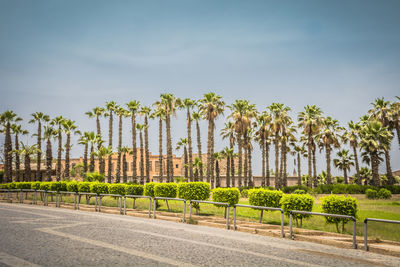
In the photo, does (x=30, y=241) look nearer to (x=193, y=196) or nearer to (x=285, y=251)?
(x=285, y=251)

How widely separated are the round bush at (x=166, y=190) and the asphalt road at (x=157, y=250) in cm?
894

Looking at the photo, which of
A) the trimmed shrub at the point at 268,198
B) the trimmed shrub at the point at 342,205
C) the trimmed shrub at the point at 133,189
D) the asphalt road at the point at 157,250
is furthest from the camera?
the trimmed shrub at the point at 133,189

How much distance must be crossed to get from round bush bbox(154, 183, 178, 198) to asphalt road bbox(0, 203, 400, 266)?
8.94 metres

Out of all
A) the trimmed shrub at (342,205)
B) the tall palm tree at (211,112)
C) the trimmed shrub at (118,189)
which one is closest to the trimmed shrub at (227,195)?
the trimmed shrub at (342,205)

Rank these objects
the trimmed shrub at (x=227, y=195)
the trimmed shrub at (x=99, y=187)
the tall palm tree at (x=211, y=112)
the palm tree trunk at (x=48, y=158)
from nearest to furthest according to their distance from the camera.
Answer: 1. the trimmed shrub at (x=227, y=195)
2. the trimmed shrub at (x=99, y=187)
3. the tall palm tree at (x=211, y=112)
4. the palm tree trunk at (x=48, y=158)

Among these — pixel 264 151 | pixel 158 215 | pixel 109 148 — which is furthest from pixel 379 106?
pixel 158 215

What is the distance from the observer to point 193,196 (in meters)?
19.1

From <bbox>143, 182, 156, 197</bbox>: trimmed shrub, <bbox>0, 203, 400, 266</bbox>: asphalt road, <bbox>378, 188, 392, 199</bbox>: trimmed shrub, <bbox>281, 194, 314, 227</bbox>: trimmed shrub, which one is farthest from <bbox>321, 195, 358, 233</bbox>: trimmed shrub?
<bbox>378, 188, 392, 199</bbox>: trimmed shrub

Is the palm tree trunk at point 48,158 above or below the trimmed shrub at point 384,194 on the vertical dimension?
above

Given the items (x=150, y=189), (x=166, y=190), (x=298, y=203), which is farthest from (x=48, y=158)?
(x=298, y=203)

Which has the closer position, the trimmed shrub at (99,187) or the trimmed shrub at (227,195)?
the trimmed shrub at (227,195)

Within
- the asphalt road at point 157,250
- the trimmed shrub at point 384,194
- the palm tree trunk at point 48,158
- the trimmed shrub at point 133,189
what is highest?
the palm tree trunk at point 48,158

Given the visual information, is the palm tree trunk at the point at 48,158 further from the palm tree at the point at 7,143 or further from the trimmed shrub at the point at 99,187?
the trimmed shrub at the point at 99,187

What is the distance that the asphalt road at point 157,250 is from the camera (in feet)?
23.2
